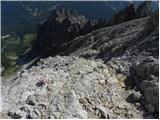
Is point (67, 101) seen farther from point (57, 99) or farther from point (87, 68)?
point (87, 68)

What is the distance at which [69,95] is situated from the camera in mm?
28547

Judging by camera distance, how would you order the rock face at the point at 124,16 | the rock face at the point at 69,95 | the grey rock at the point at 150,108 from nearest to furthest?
the rock face at the point at 69,95 < the grey rock at the point at 150,108 < the rock face at the point at 124,16

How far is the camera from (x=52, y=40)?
190750 mm

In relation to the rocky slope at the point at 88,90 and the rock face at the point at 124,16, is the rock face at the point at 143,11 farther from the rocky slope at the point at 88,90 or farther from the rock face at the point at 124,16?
the rocky slope at the point at 88,90

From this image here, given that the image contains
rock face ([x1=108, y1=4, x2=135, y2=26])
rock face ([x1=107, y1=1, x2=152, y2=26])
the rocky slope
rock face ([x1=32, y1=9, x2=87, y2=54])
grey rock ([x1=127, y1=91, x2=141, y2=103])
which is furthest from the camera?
rock face ([x1=32, y1=9, x2=87, y2=54])

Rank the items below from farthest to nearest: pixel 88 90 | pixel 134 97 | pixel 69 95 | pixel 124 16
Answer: pixel 124 16
pixel 88 90
pixel 134 97
pixel 69 95

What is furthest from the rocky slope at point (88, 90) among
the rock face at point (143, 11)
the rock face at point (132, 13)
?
the rock face at point (132, 13)

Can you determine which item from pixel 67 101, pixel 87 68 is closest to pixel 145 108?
pixel 67 101

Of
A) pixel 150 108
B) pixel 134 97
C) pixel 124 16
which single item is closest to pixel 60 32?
pixel 124 16

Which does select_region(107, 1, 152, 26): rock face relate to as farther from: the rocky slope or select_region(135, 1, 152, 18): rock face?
the rocky slope

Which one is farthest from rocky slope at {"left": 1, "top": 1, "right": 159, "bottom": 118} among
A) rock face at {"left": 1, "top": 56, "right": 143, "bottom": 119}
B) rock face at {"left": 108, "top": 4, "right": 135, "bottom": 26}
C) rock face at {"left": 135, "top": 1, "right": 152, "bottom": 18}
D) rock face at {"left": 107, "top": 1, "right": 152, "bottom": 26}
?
rock face at {"left": 108, "top": 4, "right": 135, "bottom": 26}

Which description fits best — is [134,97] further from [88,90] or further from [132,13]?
[132,13]

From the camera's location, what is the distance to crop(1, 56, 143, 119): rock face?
26.4 m

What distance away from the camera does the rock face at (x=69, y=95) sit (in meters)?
26.4
